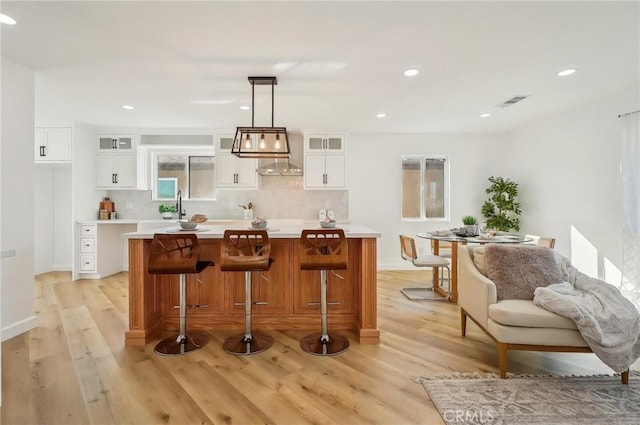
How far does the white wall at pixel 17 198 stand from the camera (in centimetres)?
273

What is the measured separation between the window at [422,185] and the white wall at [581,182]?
1419 mm

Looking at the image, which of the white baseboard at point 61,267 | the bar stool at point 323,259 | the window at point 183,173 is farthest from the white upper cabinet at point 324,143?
the white baseboard at point 61,267

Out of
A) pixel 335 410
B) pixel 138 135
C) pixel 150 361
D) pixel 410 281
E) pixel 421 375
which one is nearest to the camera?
pixel 335 410

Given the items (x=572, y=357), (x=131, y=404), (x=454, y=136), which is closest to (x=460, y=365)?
(x=572, y=357)

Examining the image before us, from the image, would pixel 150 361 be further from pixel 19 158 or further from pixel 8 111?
pixel 8 111

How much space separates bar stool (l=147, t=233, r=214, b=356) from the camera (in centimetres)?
238

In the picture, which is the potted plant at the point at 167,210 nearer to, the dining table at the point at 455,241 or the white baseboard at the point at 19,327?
the white baseboard at the point at 19,327

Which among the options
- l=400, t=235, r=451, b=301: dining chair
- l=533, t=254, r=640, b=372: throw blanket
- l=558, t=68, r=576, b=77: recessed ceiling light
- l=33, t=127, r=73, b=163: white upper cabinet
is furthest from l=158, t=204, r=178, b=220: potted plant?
l=558, t=68, r=576, b=77: recessed ceiling light

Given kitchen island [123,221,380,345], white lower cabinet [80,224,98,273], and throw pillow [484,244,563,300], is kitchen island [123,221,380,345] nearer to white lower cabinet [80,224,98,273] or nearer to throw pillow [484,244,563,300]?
throw pillow [484,244,563,300]

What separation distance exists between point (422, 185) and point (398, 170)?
60 centimetres

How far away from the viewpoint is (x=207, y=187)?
570 cm

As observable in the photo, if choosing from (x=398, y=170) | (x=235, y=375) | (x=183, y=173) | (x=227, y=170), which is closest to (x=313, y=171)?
(x=227, y=170)

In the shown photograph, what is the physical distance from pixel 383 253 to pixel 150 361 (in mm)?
4253

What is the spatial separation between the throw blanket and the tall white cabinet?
3.69 m
